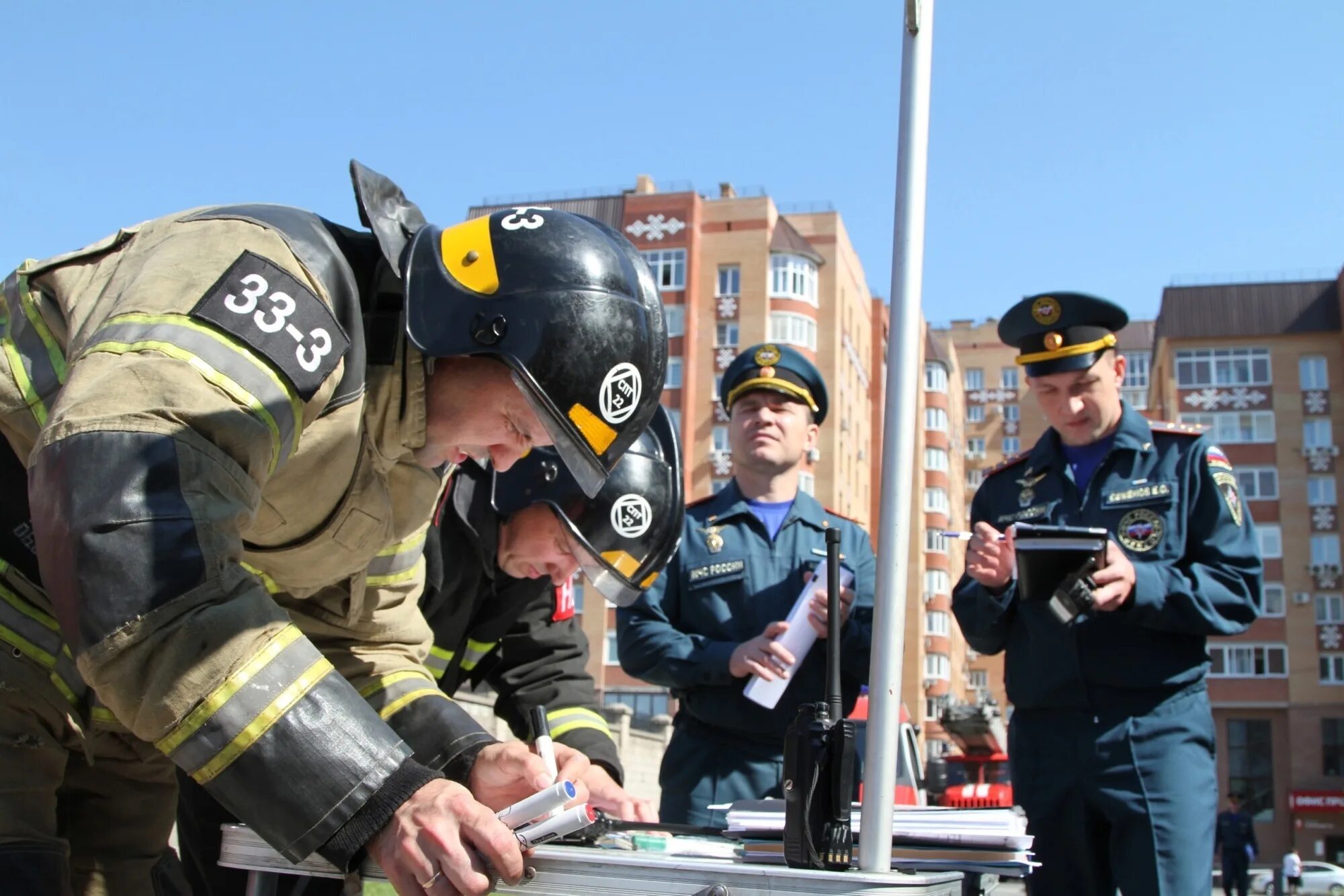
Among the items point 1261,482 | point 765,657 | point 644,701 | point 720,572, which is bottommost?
point 765,657

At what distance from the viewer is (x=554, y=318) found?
2469mm

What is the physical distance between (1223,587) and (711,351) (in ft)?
152

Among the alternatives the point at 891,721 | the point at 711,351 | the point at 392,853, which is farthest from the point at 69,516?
the point at 711,351

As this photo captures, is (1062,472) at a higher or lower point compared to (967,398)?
lower

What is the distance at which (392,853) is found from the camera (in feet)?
5.89

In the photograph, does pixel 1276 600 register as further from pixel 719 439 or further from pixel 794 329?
pixel 719 439

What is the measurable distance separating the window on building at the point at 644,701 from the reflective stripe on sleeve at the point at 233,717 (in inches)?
1867

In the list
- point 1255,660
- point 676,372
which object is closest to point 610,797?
point 676,372

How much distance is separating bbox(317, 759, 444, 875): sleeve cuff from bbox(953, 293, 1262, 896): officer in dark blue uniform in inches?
88.3

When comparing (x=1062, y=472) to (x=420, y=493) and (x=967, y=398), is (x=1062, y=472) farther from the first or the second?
(x=967, y=398)

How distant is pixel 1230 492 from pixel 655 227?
48.0m

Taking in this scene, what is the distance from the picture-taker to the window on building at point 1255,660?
54.1m

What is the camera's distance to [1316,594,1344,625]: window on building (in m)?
53.7

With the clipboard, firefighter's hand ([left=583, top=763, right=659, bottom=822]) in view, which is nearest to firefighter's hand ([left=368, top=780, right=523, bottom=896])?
firefighter's hand ([left=583, top=763, right=659, bottom=822])
